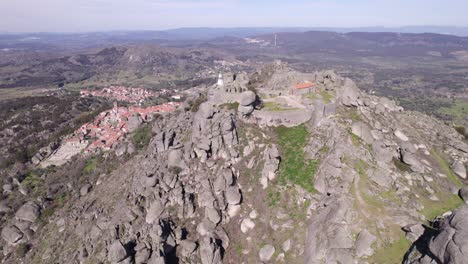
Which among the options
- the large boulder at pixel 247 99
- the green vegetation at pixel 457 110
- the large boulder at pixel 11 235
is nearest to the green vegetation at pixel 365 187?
the large boulder at pixel 247 99

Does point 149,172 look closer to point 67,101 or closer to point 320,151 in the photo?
point 320,151

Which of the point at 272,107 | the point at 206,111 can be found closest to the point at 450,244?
the point at 272,107

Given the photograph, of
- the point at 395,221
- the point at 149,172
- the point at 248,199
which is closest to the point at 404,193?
the point at 395,221

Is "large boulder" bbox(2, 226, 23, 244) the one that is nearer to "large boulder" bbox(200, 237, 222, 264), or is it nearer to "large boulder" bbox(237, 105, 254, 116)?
"large boulder" bbox(200, 237, 222, 264)

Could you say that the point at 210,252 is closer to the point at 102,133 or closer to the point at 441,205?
the point at 441,205

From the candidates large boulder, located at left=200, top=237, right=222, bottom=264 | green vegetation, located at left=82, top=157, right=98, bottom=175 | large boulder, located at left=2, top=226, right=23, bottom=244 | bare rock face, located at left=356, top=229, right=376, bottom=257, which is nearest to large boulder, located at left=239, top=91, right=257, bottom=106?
large boulder, located at left=200, top=237, right=222, bottom=264

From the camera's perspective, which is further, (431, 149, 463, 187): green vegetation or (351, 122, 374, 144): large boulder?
(351, 122, 374, 144): large boulder
